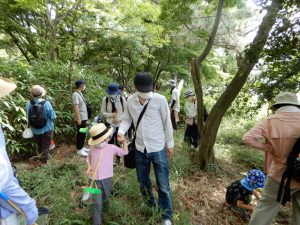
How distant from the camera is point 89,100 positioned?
719 centimetres

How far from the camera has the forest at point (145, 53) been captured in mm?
3384

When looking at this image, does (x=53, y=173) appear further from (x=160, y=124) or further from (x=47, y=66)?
(x=47, y=66)

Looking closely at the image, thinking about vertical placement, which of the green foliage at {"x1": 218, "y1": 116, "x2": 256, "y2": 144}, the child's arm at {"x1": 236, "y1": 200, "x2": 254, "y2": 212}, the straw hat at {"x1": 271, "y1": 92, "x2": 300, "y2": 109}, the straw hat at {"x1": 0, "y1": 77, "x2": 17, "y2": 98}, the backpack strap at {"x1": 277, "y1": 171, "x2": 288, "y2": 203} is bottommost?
the green foliage at {"x1": 218, "y1": 116, "x2": 256, "y2": 144}

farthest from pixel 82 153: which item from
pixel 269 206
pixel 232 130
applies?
pixel 232 130

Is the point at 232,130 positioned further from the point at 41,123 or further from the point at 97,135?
the point at 97,135

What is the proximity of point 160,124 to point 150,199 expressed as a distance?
3.54 ft

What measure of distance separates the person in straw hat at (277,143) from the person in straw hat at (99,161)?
1.63m

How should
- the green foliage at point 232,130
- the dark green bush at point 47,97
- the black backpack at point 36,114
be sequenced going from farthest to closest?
the green foliage at point 232,130 < the dark green bush at point 47,97 < the black backpack at point 36,114

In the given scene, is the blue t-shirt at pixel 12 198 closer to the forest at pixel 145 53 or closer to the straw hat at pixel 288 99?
the forest at pixel 145 53

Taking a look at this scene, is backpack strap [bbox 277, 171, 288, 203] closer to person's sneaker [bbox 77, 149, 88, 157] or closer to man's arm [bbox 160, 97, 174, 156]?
man's arm [bbox 160, 97, 174, 156]

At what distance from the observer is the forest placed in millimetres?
3384

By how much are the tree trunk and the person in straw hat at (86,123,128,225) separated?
233 cm

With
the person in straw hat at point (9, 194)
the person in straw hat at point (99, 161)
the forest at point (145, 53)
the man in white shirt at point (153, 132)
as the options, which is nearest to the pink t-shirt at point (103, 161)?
the person in straw hat at point (99, 161)

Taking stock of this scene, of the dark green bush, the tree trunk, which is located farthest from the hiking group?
the dark green bush
